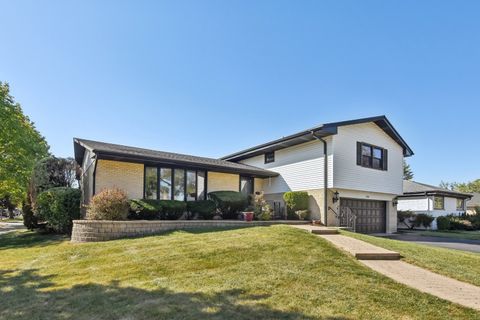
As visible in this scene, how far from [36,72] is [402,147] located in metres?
20.9

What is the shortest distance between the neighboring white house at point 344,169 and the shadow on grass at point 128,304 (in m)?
12.0

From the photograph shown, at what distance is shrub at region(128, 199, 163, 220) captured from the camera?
13008 millimetres

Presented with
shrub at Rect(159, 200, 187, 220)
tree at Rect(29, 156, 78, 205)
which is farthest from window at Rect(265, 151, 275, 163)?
tree at Rect(29, 156, 78, 205)

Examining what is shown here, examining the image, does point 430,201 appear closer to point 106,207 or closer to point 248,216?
point 248,216

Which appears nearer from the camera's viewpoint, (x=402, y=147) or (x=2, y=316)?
(x=2, y=316)

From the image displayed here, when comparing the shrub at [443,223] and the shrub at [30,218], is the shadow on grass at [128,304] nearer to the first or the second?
the shrub at [30,218]

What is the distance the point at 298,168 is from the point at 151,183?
26.8 feet

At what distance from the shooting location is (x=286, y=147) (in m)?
19.1

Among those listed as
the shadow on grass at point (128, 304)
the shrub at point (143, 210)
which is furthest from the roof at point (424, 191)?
the shadow on grass at point (128, 304)

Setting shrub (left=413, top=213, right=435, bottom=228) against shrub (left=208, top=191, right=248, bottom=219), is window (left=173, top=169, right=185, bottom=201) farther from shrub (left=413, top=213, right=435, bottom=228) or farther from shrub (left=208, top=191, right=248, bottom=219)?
shrub (left=413, top=213, right=435, bottom=228)

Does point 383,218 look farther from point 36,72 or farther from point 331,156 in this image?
point 36,72

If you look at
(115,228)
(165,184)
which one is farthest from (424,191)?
(115,228)

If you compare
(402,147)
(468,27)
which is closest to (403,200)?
(402,147)

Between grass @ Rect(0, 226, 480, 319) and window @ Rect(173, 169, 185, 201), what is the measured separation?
21.8 feet
